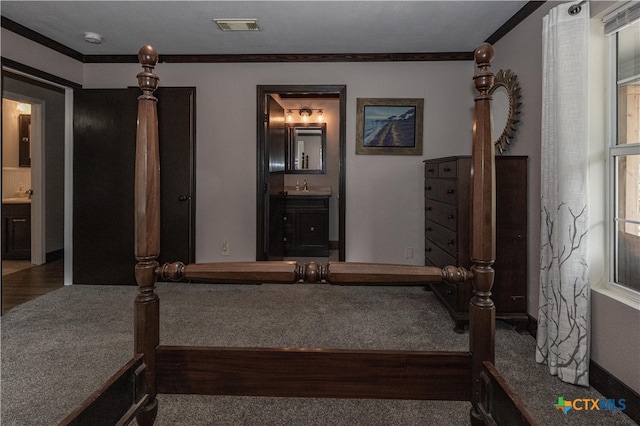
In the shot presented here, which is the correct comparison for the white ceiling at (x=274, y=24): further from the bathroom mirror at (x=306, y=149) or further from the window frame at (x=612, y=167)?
the bathroom mirror at (x=306, y=149)

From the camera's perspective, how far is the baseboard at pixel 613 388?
1828 millimetres

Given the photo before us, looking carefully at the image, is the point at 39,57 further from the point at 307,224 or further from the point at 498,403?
the point at 498,403

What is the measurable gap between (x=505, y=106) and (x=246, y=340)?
9.52ft

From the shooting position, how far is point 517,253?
287 cm

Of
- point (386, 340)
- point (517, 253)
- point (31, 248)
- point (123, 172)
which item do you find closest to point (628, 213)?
point (517, 253)

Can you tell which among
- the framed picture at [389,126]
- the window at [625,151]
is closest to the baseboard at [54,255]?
the framed picture at [389,126]

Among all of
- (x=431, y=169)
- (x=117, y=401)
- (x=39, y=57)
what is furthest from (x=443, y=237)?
(x=39, y=57)

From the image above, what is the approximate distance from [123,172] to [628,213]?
14.3 ft

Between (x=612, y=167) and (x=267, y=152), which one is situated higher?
(x=267, y=152)

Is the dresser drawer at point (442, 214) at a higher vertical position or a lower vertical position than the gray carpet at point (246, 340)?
higher

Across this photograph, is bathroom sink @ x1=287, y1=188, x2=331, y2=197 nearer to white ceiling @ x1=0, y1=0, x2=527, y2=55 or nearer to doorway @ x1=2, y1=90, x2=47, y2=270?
white ceiling @ x1=0, y1=0, x2=527, y2=55

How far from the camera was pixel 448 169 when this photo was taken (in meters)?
3.06

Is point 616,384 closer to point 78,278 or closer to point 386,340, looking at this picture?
point 386,340

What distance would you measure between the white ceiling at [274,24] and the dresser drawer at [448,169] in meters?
1.23
